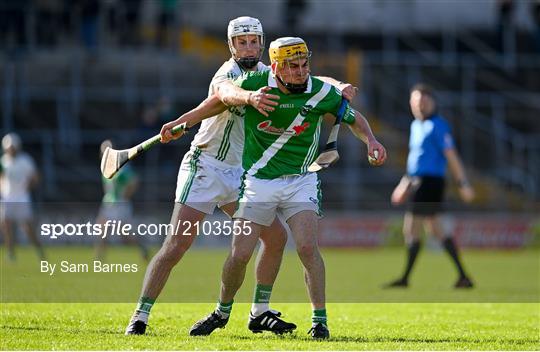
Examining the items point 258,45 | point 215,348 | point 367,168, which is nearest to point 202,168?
point 258,45

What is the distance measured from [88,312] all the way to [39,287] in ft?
7.71

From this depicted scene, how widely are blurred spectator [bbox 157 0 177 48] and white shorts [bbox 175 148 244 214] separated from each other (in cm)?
1986

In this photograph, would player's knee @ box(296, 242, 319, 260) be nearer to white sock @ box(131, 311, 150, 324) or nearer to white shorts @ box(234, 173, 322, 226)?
white shorts @ box(234, 173, 322, 226)

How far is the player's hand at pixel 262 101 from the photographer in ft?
29.7

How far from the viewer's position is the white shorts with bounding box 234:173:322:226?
9.45 metres

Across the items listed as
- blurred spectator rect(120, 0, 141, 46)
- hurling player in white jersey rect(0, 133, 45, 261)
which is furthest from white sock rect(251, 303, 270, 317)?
blurred spectator rect(120, 0, 141, 46)

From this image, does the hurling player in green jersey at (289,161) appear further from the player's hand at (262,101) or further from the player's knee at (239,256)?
the player's hand at (262,101)

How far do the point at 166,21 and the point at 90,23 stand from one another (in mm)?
2096

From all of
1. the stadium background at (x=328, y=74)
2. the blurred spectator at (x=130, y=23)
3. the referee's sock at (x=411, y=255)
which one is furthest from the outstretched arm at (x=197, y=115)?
the blurred spectator at (x=130, y=23)

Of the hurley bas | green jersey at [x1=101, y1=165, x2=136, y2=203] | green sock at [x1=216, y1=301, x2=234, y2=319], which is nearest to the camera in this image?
green sock at [x1=216, y1=301, x2=234, y2=319]

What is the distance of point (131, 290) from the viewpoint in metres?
14.3

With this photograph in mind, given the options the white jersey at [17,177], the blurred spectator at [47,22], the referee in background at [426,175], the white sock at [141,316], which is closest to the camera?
the white sock at [141,316]

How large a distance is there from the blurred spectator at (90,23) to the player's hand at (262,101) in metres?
19.7

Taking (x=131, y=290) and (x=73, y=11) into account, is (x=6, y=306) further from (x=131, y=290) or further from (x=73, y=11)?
(x=73, y=11)
